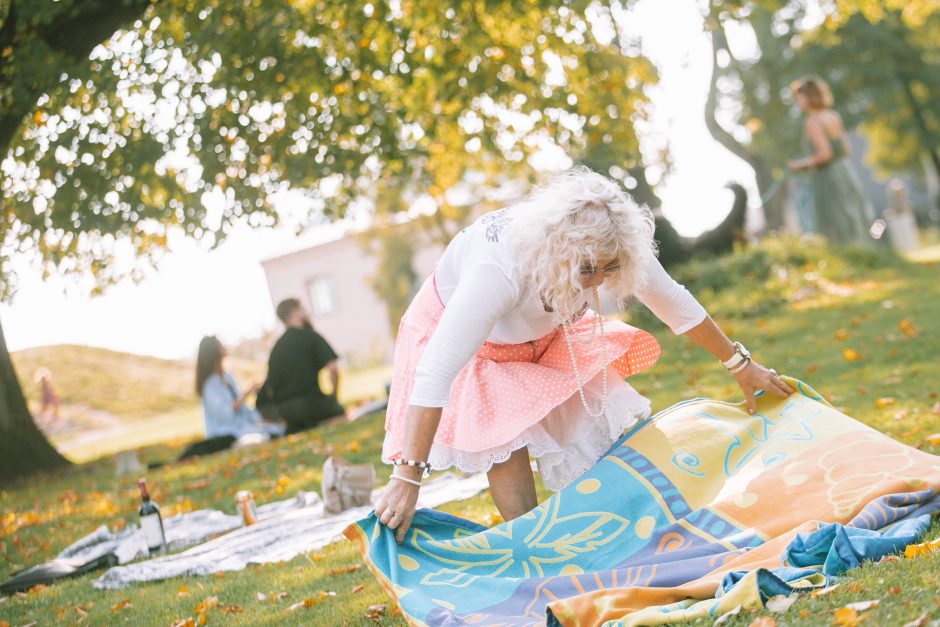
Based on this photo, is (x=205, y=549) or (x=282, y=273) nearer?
(x=205, y=549)

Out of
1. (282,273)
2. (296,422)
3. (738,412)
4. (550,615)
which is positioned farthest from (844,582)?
(282,273)

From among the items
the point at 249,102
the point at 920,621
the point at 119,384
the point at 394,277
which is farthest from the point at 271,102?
the point at 394,277

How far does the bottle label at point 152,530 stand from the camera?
5965 millimetres

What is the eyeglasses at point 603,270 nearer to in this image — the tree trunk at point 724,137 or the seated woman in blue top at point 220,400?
the seated woman in blue top at point 220,400

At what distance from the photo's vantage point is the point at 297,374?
36.2ft

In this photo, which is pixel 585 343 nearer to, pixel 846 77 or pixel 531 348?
pixel 531 348

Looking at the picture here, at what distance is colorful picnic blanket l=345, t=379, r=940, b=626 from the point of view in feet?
9.87

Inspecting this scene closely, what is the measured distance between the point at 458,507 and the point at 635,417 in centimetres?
175

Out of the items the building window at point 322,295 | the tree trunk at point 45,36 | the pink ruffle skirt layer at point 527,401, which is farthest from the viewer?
the building window at point 322,295

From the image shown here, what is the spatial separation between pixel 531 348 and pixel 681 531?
100 cm

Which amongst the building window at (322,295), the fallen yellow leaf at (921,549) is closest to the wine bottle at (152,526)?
the fallen yellow leaf at (921,549)

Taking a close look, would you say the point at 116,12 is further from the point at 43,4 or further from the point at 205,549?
the point at 205,549

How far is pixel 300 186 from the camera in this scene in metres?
11.6

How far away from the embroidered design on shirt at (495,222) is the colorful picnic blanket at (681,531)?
0.99 m
